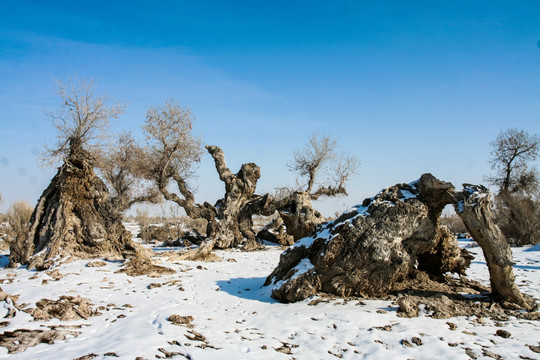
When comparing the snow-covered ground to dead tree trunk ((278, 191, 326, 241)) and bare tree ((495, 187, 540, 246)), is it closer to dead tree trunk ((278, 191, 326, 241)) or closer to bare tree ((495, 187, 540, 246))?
dead tree trunk ((278, 191, 326, 241))

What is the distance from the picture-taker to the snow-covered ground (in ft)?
15.3

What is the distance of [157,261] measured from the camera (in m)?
10.8

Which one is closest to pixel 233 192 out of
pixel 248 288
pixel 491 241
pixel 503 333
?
pixel 248 288

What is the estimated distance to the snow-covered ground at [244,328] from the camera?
4648mm

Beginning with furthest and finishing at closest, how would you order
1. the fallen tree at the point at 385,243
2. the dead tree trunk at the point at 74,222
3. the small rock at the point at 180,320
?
the dead tree trunk at the point at 74,222 → the fallen tree at the point at 385,243 → the small rock at the point at 180,320

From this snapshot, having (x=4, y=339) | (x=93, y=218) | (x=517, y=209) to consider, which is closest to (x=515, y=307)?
(x=4, y=339)

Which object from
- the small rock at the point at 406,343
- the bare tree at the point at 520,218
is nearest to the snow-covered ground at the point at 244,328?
the small rock at the point at 406,343

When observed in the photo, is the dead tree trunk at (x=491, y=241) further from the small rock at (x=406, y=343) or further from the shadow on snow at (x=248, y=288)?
the shadow on snow at (x=248, y=288)

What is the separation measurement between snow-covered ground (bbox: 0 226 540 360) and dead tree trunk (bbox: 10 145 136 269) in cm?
224

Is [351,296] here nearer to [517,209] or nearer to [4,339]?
[4,339]

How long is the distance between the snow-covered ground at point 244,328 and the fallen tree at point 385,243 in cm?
47

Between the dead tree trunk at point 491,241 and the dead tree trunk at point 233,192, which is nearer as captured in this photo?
the dead tree trunk at point 491,241

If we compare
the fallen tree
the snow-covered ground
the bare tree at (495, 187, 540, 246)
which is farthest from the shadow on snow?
the bare tree at (495, 187, 540, 246)

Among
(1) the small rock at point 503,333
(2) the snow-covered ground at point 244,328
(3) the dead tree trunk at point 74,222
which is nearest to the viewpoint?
(2) the snow-covered ground at point 244,328
